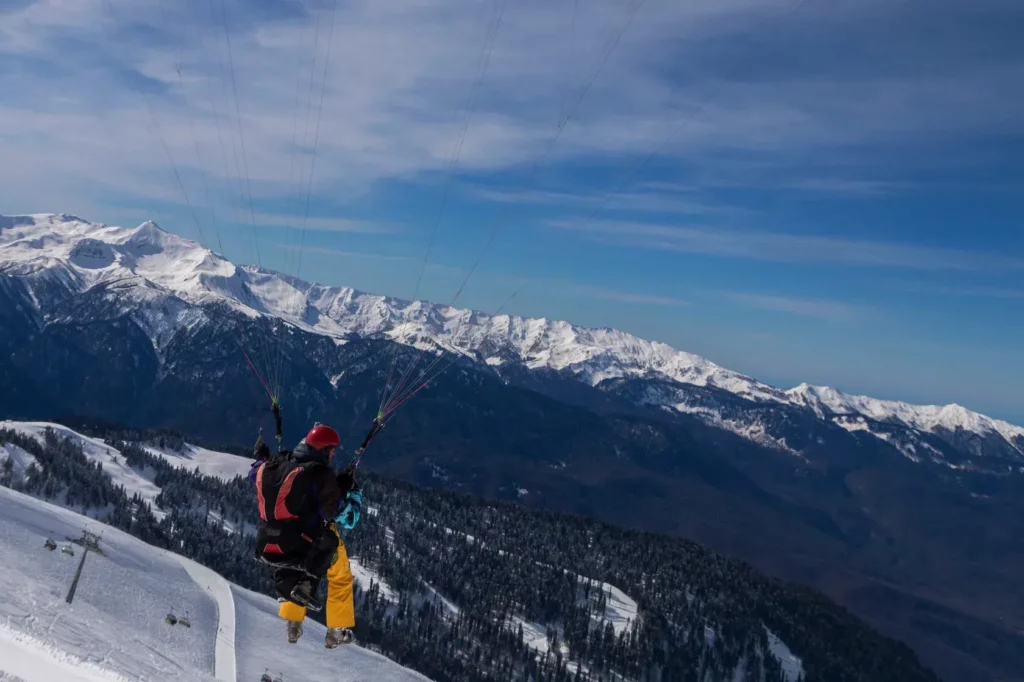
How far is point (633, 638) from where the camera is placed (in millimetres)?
180625

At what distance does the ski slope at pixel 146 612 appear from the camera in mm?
40031

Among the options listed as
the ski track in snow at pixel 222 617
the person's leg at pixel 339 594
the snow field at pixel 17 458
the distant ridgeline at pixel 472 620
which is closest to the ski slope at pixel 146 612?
the ski track in snow at pixel 222 617

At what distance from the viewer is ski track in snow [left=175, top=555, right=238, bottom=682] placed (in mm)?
63031

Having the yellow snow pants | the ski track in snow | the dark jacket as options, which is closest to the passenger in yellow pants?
the yellow snow pants

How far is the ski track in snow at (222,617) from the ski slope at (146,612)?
146mm

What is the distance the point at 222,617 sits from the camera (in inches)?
3223

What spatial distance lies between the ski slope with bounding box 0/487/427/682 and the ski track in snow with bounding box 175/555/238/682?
0.15 meters

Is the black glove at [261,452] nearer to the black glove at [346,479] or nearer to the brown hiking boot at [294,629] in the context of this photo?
the black glove at [346,479]

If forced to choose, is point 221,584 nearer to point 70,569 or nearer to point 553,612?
point 70,569

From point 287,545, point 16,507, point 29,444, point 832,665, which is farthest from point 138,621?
point 832,665

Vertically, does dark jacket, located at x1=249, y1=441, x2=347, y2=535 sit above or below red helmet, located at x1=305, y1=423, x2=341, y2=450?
below

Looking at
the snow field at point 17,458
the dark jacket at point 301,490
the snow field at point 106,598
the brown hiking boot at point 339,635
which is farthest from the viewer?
the snow field at point 17,458

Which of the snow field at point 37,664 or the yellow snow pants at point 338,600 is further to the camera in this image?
the yellow snow pants at point 338,600

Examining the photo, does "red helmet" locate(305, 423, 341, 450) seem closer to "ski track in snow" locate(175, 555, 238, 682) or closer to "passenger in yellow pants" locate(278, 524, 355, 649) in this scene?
"passenger in yellow pants" locate(278, 524, 355, 649)
